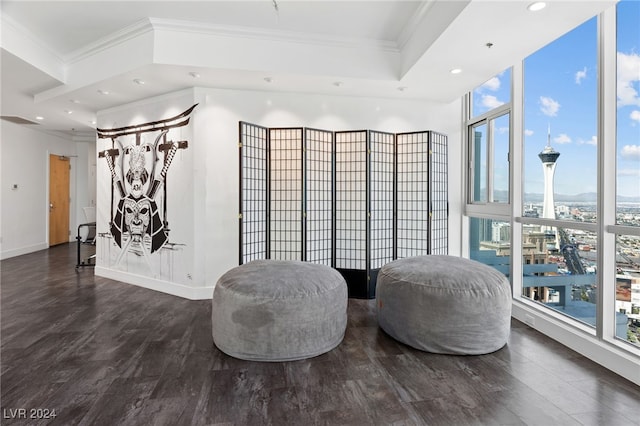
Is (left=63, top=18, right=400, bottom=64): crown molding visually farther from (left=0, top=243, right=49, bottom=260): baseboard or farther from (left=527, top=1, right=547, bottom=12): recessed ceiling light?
(left=0, top=243, right=49, bottom=260): baseboard

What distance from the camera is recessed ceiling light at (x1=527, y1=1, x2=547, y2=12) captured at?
228cm

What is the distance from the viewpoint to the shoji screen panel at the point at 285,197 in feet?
13.4

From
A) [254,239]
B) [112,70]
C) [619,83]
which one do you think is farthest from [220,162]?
[619,83]

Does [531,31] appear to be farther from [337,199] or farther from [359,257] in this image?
[359,257]

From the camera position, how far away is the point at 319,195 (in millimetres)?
4188

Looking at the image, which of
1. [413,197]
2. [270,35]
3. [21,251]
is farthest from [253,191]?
[21,251]

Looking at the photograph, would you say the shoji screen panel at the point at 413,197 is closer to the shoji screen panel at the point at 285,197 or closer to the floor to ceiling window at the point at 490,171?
the floor to ceiling window at the point at 490,171

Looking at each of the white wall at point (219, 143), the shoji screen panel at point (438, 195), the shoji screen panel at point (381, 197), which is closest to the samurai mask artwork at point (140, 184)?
the white wall at point (219, 143)

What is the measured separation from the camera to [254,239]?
403 cm

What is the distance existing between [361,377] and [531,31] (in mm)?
3041

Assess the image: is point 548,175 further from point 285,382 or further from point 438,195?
point 285,382

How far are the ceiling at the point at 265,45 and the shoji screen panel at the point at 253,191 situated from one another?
2.20ft

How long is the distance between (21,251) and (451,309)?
841 centimetres

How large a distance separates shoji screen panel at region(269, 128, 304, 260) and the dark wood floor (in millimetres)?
1265
